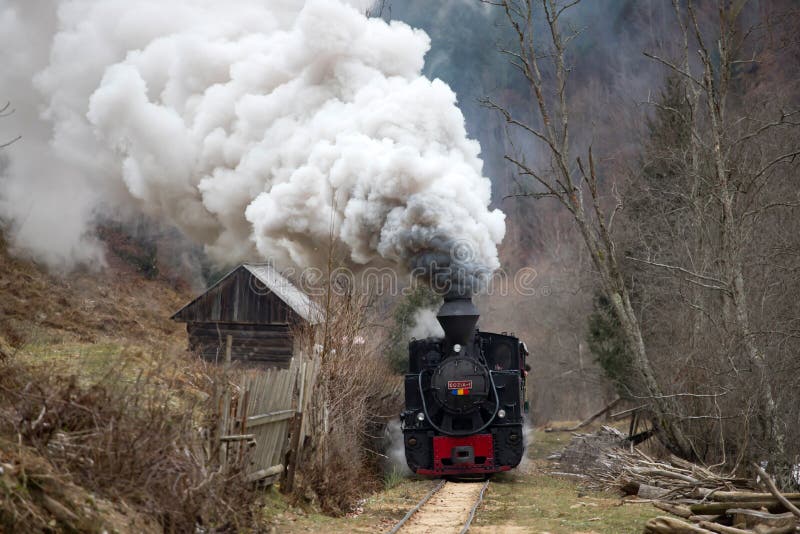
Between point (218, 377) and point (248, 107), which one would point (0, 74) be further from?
point (218, 377)

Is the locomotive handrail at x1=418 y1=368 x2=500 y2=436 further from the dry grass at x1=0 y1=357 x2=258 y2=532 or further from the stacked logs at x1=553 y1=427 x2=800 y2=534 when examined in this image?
the dry grass at x1=0 y1=357 x2=258 y2=532

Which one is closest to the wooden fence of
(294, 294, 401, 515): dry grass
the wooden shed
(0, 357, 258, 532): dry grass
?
(294, 294, 401, 515): dry grass

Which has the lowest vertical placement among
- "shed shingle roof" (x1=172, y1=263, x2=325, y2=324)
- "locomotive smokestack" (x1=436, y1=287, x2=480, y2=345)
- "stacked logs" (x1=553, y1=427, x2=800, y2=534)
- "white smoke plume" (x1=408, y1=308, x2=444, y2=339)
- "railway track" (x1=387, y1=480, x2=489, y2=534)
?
"railway track" (x1=387, y1=480, x2=489, y2=534)

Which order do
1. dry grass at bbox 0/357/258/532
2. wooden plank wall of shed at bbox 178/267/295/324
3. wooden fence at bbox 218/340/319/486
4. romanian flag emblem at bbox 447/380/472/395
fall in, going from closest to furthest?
dry grass at bbox 0/357/258/532, wooden fence at bbox 218/340/319/486, romanian flag emblem at bbox 447/380/472/395, wooden plank wall of shed at bbox 178/267/295/324

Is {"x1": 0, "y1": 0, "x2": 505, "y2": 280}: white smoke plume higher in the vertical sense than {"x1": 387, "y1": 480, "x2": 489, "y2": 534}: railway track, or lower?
higher

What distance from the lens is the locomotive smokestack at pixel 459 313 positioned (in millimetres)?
12875

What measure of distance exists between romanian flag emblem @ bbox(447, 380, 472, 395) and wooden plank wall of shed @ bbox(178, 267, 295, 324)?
10026 millimetres

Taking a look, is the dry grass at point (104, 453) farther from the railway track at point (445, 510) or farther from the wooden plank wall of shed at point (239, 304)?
the wooden plank wall of shed at point (239, 304)

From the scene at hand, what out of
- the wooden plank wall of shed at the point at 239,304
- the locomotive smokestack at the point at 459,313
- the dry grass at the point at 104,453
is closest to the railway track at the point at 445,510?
the locomotive smokestack at the point at 459,313

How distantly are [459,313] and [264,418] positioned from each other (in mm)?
5246

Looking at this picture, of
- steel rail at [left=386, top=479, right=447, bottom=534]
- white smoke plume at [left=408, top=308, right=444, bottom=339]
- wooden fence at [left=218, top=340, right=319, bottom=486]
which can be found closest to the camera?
wooden fence at [left=218, top=340, right=319, bottom=486]

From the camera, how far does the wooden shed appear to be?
22.6m

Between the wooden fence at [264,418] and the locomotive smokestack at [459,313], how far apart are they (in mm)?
3305

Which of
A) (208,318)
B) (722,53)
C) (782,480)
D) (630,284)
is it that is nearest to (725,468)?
(782,480)
